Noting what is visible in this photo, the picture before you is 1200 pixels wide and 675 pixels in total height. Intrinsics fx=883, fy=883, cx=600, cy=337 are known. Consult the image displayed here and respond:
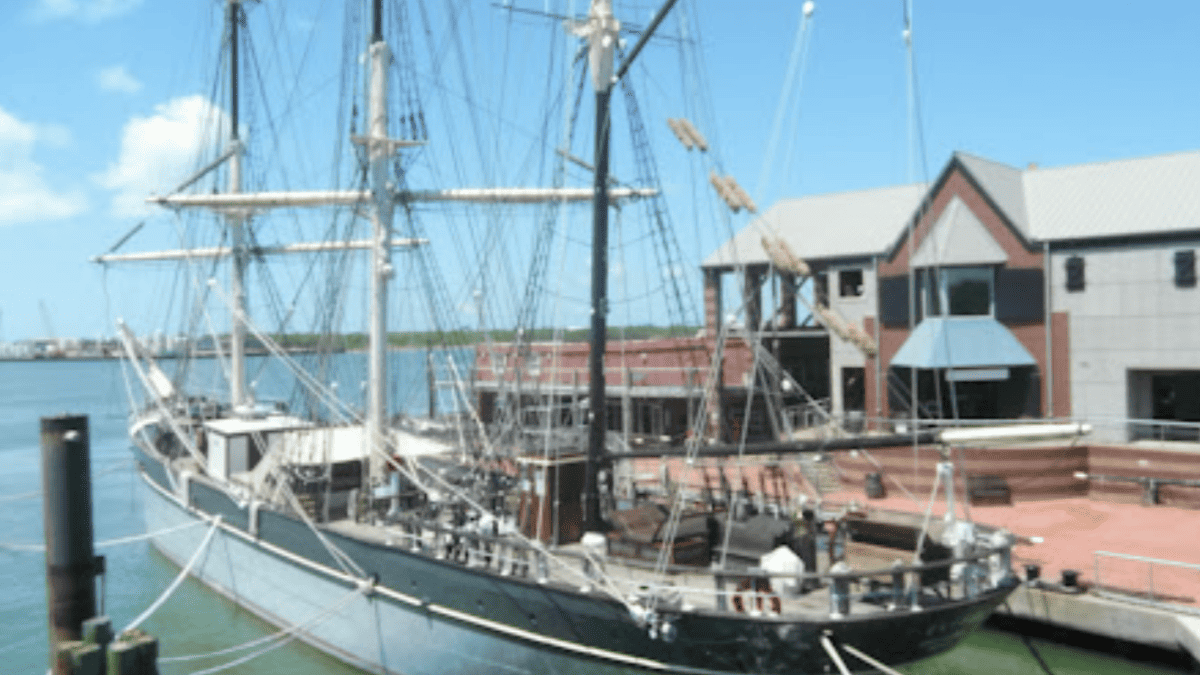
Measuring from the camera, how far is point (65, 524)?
11.4m

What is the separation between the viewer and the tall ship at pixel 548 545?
39.1ft

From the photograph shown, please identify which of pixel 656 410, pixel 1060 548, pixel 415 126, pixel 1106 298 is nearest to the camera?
pixel 1060 548

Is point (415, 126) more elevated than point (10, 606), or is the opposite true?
point (415, 126)

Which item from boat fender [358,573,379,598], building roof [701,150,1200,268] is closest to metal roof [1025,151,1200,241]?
building roof [701,150,1200,268]

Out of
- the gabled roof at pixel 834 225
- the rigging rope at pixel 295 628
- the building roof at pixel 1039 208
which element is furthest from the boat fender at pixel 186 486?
the gabled roof at pixel 834 225

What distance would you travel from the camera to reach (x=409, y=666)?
15.3 m

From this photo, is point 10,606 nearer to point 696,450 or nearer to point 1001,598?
point 696,450

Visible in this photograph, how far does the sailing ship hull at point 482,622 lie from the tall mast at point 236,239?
36.6 ft

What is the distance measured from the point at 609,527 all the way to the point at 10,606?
16.9m

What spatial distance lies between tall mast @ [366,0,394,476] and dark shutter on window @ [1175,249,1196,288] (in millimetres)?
22542

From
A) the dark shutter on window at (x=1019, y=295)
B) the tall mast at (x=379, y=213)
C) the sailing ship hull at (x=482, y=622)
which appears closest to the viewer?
the sailing ship hull at (x=482, y=622)

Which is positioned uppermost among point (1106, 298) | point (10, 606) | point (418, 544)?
point (1106, 298)

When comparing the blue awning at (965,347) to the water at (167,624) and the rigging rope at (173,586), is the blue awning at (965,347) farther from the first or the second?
the rigging rope at (173,586)

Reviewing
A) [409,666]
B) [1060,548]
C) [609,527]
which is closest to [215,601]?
[409,666]
